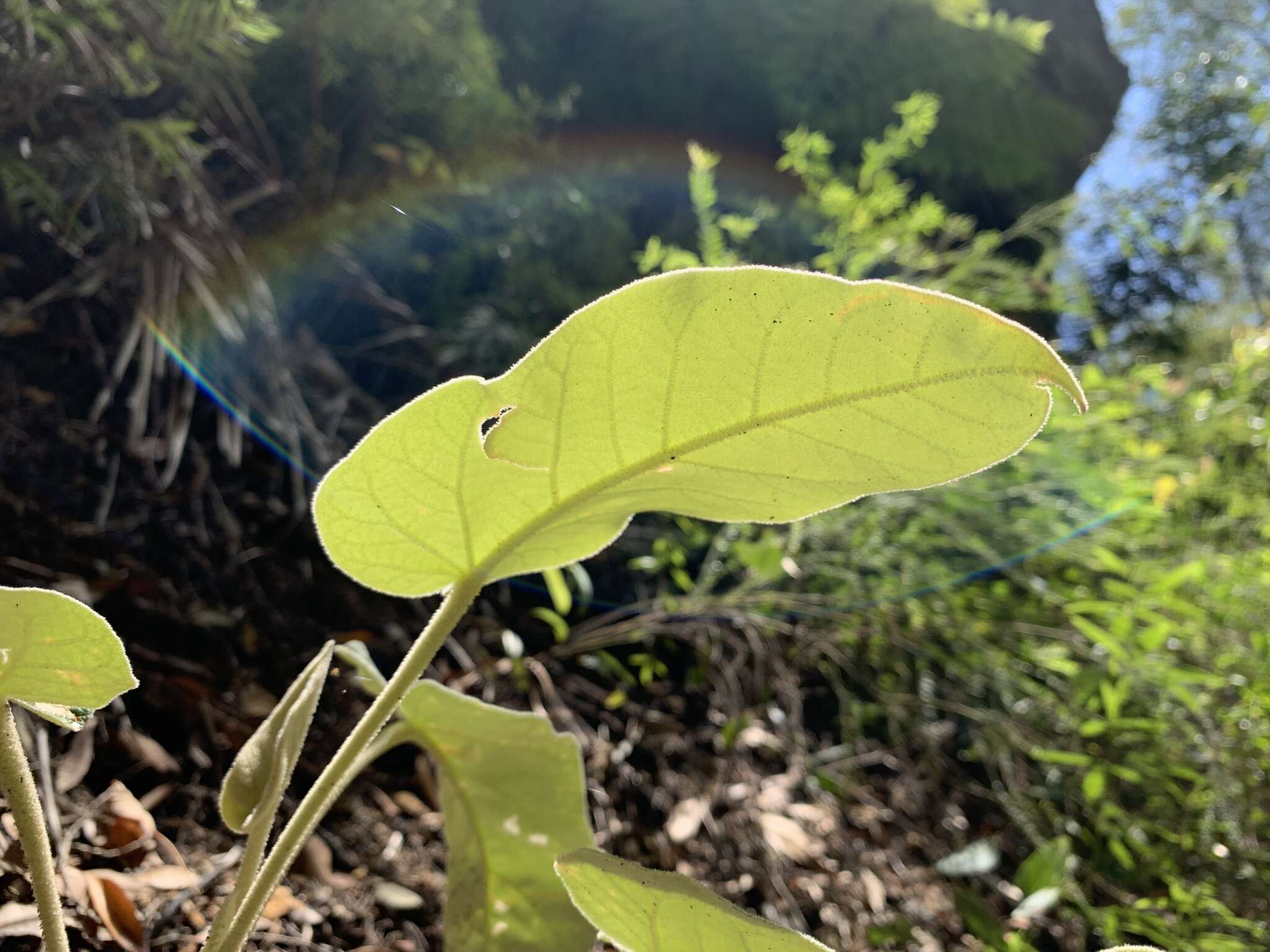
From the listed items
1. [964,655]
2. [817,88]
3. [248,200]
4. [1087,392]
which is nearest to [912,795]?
[964,655]

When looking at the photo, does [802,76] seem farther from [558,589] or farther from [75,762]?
[75,762]

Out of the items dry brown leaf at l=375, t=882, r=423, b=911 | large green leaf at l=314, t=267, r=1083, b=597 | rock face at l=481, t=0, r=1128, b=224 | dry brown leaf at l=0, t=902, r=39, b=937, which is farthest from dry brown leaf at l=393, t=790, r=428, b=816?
rock face at l=481, t=0, r=1128, b=224

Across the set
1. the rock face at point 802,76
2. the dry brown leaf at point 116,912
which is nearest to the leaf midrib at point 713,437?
the dry brown leaf at point 116,912

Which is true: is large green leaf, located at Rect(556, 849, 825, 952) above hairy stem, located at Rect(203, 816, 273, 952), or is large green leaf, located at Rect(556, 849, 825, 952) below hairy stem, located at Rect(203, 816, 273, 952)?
above

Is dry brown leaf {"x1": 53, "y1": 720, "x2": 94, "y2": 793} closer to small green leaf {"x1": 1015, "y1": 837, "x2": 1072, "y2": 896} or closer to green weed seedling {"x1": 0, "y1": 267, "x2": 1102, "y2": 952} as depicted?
green weed seedling {"x1": 0, "y1": 267, "x2": 1102, "y2": 952}

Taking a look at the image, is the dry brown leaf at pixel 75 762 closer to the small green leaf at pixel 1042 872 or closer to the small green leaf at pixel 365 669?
the small green leaf at pixel 365 669

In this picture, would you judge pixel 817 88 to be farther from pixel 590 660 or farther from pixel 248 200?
pixel 590 660
